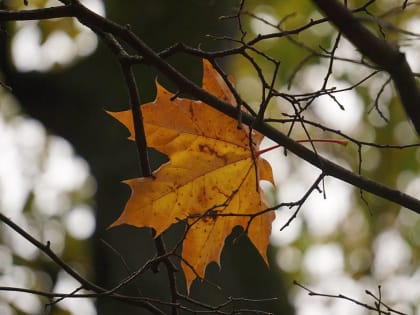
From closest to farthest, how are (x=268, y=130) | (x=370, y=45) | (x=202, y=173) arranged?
1. (x=370, y=45)
2. (x=268, y=130)
3. (x=202, y=173)

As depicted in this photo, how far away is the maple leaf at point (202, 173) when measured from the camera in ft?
2.50

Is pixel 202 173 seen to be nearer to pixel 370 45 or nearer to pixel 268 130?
pixel 268 130

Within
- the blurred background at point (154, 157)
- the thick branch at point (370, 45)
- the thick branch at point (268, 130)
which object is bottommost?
the thick branch at point (370, 45)

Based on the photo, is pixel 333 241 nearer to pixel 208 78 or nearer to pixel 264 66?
pixel 264 66

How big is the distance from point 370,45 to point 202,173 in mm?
418

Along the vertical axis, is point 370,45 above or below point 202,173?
below

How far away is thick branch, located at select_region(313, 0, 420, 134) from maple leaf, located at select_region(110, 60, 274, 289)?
1.14 feet

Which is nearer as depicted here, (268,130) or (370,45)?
(370,45)

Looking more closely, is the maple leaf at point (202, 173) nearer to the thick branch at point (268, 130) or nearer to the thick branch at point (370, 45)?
the thick branch at point (268, 130)

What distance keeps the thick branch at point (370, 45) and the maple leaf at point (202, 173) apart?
1.14ft

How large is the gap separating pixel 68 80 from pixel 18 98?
0.14m

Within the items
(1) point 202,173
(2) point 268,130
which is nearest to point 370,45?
(2) point 268,130

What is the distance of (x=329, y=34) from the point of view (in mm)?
2676

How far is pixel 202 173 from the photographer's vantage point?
79 cm
